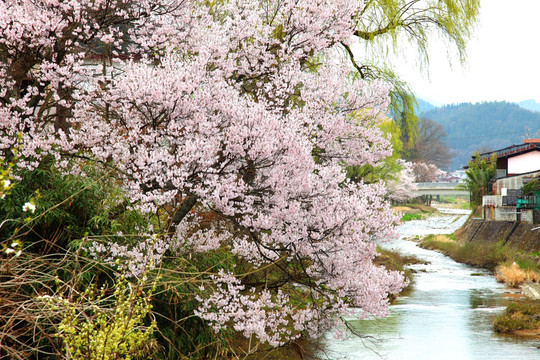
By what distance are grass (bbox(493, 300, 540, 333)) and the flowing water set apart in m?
0.37

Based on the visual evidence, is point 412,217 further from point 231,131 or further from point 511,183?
point 231,131

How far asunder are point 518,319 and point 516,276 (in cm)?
806

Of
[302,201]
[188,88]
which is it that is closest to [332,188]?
[302,201]

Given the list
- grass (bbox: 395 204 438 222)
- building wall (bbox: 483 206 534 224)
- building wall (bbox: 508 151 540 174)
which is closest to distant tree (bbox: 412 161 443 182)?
grass (bbox: 395 204 438 222)

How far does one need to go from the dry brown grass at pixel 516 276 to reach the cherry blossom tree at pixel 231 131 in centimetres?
1664

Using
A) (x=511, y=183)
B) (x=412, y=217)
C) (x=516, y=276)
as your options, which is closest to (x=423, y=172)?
(x=412, y=217)

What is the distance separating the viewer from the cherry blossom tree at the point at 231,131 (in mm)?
7938

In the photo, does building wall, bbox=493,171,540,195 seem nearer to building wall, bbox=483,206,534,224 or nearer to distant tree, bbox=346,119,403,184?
building wall, bbox=483,206,534,224

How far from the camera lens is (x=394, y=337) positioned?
15.9m

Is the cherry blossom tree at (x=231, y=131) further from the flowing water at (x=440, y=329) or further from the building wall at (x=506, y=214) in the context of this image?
the building wall at (x=506, y=214)

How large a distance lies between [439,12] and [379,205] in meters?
7.67

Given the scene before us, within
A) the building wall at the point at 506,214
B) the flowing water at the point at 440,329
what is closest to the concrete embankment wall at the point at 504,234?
the building wall at the point at 506,214

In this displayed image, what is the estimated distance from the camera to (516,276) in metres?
24.6

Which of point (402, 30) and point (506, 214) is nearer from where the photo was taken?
point (402, 30)
